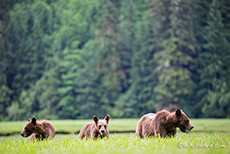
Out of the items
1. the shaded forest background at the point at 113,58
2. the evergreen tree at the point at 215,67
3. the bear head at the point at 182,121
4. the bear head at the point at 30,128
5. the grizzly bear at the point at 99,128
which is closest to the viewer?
the bear head at the point at 182,121

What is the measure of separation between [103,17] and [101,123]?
30862 mm

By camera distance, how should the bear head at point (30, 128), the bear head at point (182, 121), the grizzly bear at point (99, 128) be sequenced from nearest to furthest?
the bear head at point (182, 121) < the grizzly bear at point (99, 128) < the bear head at point (30, 128)

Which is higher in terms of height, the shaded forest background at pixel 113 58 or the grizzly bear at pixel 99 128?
the shaded forest background at pixel 113 58

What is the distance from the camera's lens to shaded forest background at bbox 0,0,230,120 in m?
33.9

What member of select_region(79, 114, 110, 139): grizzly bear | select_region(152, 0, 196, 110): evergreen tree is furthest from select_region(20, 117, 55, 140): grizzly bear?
select_region(152, 0, 196, 110): evergreen tree

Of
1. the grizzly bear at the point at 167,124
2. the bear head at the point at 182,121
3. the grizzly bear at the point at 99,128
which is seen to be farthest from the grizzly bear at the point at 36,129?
the bear head at the point at 182,121

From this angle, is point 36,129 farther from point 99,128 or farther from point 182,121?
point 182,121

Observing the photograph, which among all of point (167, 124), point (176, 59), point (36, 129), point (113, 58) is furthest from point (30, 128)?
point (113, 58)

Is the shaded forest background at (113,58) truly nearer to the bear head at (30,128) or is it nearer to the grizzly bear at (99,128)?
the grizzly bear at (99,128)

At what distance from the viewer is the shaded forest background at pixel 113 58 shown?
33938 mm

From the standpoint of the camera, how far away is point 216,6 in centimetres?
3347

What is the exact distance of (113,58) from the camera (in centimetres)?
3828

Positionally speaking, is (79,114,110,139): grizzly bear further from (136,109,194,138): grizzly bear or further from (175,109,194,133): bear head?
(175,109,194,133): bear head

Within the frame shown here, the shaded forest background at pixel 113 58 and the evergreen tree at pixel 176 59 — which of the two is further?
Answer: the shaded forest background at pixel 113 58
